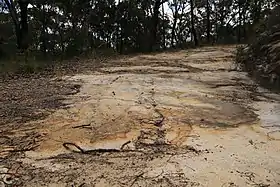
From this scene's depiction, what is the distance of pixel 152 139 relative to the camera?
4.56 meters

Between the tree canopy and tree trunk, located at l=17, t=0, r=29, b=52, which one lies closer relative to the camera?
tree trunk, located at l=17, t=0, r=29, b=52

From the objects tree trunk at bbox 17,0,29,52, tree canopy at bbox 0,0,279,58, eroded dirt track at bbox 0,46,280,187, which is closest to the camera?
eroded dirt track at bbox 0,46,280,187

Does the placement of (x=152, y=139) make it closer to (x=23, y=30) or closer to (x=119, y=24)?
(x=23, y=30)

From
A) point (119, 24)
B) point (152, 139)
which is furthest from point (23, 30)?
point (152, 139)

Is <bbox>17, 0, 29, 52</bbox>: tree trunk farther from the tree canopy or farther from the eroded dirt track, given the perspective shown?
the eroded dirt track

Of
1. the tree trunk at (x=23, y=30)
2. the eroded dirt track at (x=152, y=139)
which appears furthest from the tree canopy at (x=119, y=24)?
the eroded dirt track at (x=152, y=139)

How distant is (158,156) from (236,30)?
16.2 metres

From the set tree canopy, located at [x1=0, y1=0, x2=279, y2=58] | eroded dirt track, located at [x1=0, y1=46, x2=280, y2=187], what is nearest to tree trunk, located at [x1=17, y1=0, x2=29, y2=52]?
tree canopy, located at [x1=0, y1=0, x2=279, y2=58]

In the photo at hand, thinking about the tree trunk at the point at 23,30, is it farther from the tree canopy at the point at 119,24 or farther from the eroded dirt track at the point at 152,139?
the eroded dirt track at the point at 152,139

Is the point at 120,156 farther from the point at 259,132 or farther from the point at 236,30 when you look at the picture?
the point at 236,30

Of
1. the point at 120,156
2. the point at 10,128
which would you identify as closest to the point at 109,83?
the point at 10,128

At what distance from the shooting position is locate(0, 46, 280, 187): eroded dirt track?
3.71 metres

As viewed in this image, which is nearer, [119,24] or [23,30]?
[23,30]

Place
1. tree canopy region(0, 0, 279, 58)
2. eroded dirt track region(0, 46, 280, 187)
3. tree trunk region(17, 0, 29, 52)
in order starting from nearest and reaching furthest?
1. eroded dirt track region(0, 46, 280, 187)
2. tree trunk region(17, 0, 29, 52)
3. tree canopy region(0, 0, 279, 58)
